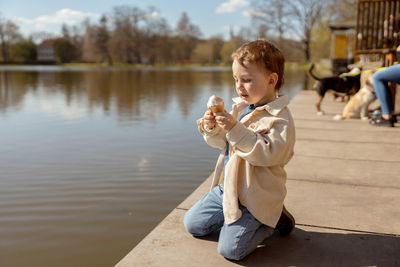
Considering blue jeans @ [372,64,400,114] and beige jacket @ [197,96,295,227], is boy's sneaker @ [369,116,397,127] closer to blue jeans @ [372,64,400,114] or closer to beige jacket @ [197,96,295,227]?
blue jeans @ [372,64,400,114]

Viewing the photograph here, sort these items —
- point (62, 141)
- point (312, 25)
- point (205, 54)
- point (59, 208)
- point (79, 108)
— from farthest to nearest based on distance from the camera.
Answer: point (205, 54), point (312, 25), point (79, 108), point (62, 141), point (59, 208)

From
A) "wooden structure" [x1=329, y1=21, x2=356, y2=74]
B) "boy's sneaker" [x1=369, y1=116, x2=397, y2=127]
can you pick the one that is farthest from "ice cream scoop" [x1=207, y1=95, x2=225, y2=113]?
"wooden structure" [x1=329, y1=21, x2=356, y2=74]

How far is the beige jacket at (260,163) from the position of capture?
208cm

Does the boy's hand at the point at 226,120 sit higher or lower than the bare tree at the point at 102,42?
lower

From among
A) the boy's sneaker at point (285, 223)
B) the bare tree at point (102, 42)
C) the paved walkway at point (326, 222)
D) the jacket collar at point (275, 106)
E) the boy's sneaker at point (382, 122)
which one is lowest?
the paved walkway at point (326, 222)

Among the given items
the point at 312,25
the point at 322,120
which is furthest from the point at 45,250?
the point at 312,25

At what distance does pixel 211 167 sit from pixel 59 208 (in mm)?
1994

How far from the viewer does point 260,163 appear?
6.89 feet

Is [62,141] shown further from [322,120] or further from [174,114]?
[322,120]

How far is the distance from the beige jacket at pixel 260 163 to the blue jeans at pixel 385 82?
3.99 metres

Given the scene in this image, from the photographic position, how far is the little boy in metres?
2.09

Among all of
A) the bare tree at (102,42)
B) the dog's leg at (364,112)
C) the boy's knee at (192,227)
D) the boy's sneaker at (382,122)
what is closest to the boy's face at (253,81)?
the boy's knee at (192,227)

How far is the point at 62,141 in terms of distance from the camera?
6.34m

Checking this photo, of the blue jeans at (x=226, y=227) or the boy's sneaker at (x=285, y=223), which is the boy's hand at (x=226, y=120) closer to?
the blue jeans at (x=226, y=227)
